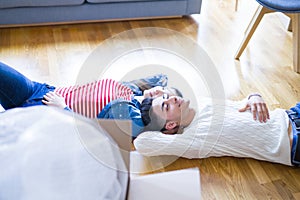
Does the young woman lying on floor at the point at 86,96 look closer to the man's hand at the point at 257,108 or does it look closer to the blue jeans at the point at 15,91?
the blue jeans at the point at 15,91

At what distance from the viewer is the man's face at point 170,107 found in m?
1.39

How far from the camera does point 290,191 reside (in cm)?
142

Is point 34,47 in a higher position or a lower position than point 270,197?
higher

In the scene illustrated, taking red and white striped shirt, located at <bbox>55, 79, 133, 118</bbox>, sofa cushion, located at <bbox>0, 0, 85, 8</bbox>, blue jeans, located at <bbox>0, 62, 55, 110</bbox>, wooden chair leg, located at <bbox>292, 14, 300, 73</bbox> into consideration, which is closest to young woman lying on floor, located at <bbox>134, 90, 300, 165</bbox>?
red and white striped shirt, located at <bbox>55, 79, 133, 118</bbox>

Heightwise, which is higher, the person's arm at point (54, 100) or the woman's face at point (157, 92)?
the woman's face at point (157, 92)

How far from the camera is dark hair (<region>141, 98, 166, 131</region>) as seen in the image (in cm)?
142

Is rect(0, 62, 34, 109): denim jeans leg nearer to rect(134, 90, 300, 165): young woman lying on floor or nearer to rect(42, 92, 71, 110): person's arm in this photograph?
rect(42, 92, 71, 110): person's arm

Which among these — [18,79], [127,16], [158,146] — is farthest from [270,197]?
[127,16]

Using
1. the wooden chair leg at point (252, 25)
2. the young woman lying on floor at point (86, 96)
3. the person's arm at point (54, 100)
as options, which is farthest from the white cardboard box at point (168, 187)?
the wooden chair leg at point (252, 25)

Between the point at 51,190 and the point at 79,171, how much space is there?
0.23 feet

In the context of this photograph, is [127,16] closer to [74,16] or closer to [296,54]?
[74,16]

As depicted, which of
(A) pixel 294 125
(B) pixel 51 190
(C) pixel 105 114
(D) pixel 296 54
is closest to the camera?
(B) pixel 51 190

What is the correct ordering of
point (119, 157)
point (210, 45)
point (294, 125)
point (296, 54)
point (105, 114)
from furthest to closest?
point (210, 45) < point (296, 54) < point (294, 125) < point (105, 114) < point (119, 157)

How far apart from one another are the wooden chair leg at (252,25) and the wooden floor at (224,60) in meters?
0.07
